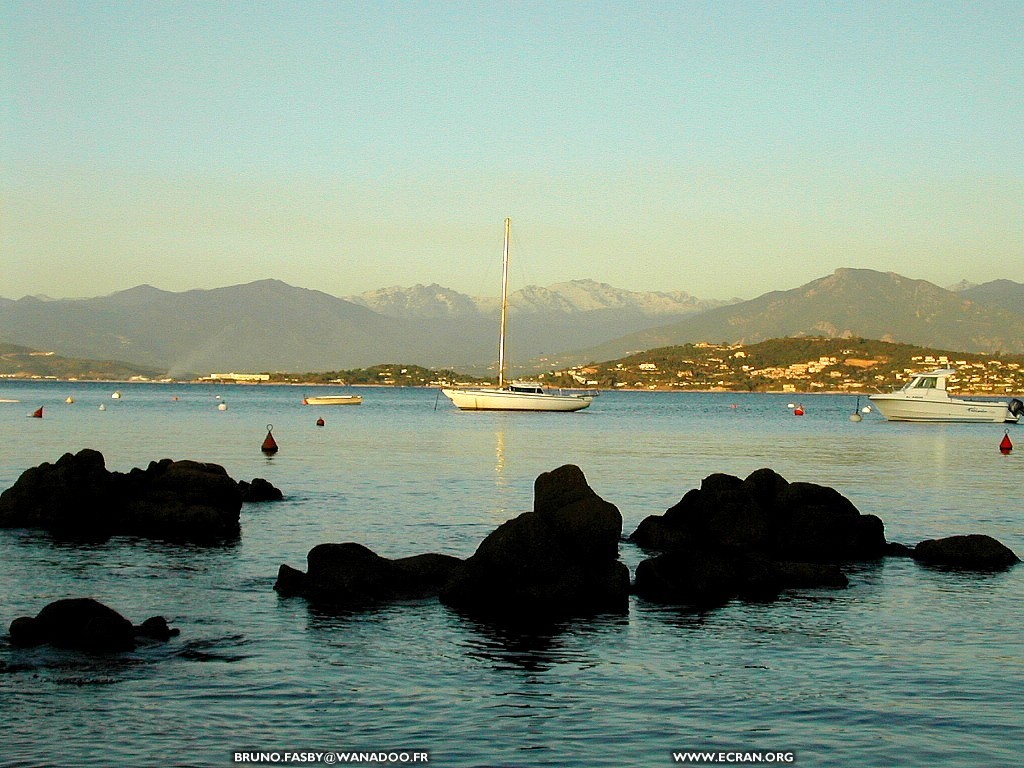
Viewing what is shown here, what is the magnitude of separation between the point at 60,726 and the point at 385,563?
848 cm

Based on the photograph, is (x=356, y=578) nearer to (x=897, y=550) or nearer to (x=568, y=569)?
(x=568, y=569)

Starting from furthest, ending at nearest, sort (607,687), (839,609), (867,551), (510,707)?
(867,551)
(839,609)
(607,687)
(510,707)

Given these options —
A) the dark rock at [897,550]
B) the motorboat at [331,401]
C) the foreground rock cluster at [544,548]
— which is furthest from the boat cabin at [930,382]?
the foreground rock cluster at [544,548]

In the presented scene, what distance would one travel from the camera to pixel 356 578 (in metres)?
19.7

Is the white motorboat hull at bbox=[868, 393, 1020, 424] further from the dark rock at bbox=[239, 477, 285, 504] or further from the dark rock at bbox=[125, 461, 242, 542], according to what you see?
the dark rock at bbox=[125, 461, 242, 542]

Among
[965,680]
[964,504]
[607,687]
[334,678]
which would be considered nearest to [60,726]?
[334,678]

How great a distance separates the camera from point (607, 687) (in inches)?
568

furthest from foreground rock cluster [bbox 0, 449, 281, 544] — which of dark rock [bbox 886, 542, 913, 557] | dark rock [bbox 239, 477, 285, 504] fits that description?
dark rock [bbox 886, 542, 913, 557]

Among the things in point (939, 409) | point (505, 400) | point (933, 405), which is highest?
point (505, 400)

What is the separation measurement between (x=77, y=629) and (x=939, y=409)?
4163 inches

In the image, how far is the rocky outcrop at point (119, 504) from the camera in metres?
28.1

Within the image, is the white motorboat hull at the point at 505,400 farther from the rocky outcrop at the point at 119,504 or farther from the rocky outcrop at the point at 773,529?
the rocky outcrop at the point at 773,529

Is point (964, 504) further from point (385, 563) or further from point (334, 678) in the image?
point (334, 678)

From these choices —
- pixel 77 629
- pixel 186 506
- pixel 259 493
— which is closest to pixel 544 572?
pixel 77 629
